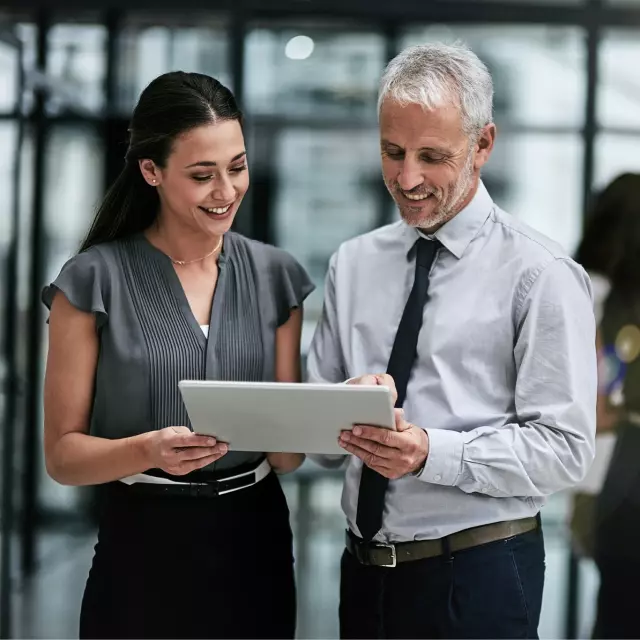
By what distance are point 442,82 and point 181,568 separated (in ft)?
3.61

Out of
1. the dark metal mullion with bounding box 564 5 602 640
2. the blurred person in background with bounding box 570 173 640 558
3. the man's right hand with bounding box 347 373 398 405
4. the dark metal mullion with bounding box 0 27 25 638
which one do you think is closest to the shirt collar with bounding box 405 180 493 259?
the man's right hand with bounding box 347 373 398 405

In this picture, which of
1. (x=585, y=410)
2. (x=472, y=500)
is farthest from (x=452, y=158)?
(x=472, y=500)

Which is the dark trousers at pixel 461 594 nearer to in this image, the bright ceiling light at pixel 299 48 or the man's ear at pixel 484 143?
the man's ear at pixel 484 143

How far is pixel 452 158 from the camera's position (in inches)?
68.2

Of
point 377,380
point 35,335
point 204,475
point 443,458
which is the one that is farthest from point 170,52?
point 443,458

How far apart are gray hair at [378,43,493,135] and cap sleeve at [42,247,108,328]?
0.65 m

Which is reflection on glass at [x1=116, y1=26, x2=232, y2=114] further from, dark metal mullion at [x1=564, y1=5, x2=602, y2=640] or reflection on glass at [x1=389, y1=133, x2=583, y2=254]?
dark metal mullion at [x1=564, y1=5, x2=602, y2=640]

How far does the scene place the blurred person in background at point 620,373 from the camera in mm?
2861

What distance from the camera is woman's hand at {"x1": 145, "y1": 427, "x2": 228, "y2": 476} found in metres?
1.63

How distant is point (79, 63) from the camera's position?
294 cm

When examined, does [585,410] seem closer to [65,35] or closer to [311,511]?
[311,511]

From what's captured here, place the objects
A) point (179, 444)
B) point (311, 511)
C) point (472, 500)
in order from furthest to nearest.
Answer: point (311, 511)
point (472, 500)
point (179, 444)

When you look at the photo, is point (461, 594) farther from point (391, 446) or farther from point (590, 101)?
point (590, 101)

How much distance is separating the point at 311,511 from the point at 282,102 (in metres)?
1.38
